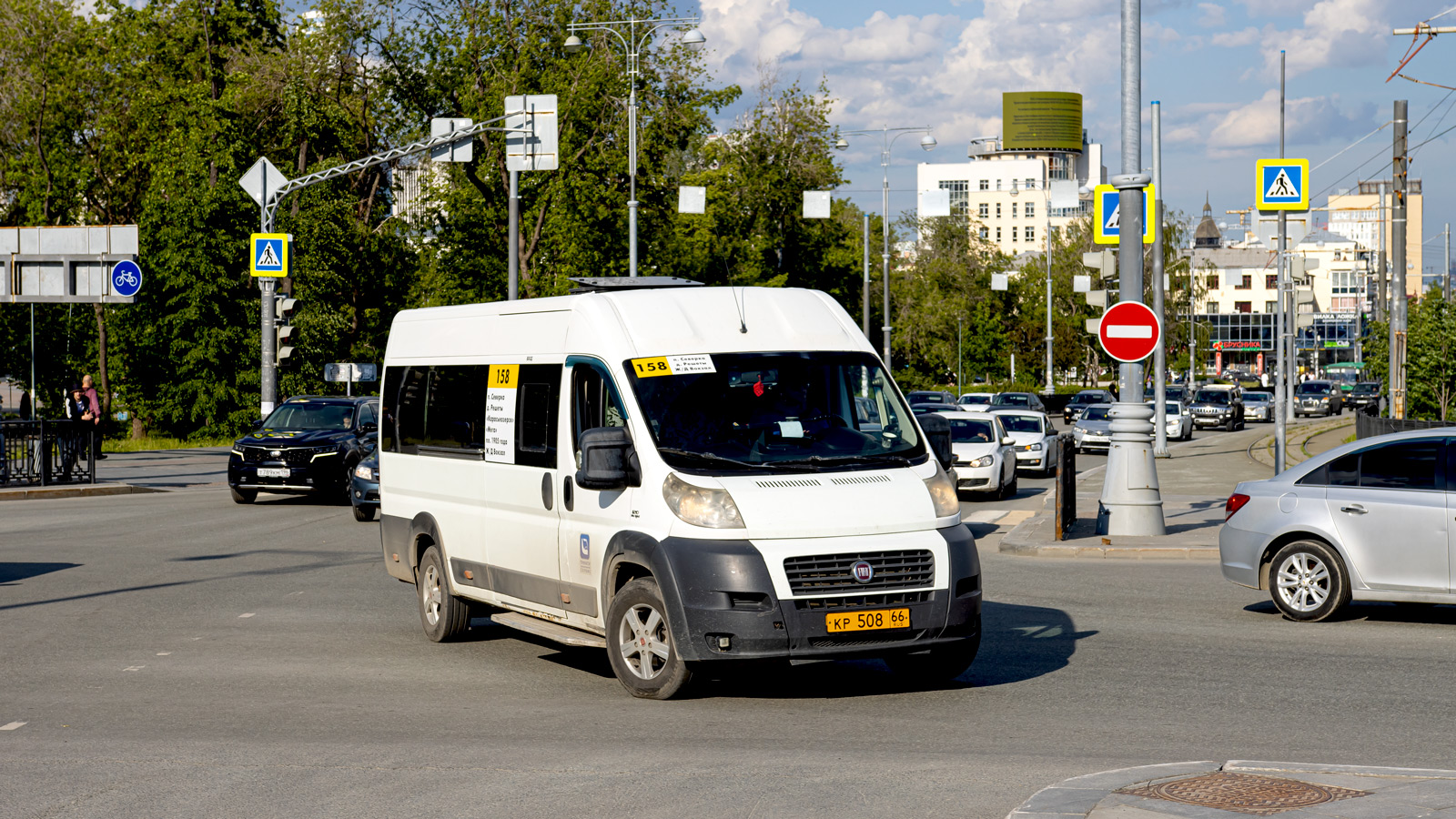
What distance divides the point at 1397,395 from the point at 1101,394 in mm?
29033

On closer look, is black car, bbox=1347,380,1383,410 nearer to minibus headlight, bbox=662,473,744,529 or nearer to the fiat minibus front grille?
the fiat minibus front grille

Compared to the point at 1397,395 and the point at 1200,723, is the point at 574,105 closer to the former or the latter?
the point at 1397,395

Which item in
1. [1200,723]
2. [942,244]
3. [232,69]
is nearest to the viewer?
[1200,723]

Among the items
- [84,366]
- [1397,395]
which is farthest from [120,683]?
[84,366]

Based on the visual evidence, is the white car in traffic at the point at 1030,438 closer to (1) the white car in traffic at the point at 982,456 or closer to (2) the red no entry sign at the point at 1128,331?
(1) the white car in traffic at the point at 982,456

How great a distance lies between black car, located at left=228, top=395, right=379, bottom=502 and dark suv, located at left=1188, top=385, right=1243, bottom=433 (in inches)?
1731

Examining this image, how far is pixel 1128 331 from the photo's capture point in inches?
727

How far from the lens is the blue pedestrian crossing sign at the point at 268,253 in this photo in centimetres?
3136

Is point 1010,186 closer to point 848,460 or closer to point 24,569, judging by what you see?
point 24,569

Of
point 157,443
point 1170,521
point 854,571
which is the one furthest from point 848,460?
point 157,443

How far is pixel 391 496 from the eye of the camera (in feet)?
39.9

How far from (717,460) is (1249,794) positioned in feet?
11.5

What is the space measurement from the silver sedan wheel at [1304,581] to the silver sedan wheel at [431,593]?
642 centimetres

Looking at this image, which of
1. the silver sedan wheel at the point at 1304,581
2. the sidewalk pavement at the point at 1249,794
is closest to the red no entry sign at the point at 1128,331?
the silver sedan wheel at the point at 1304,581
